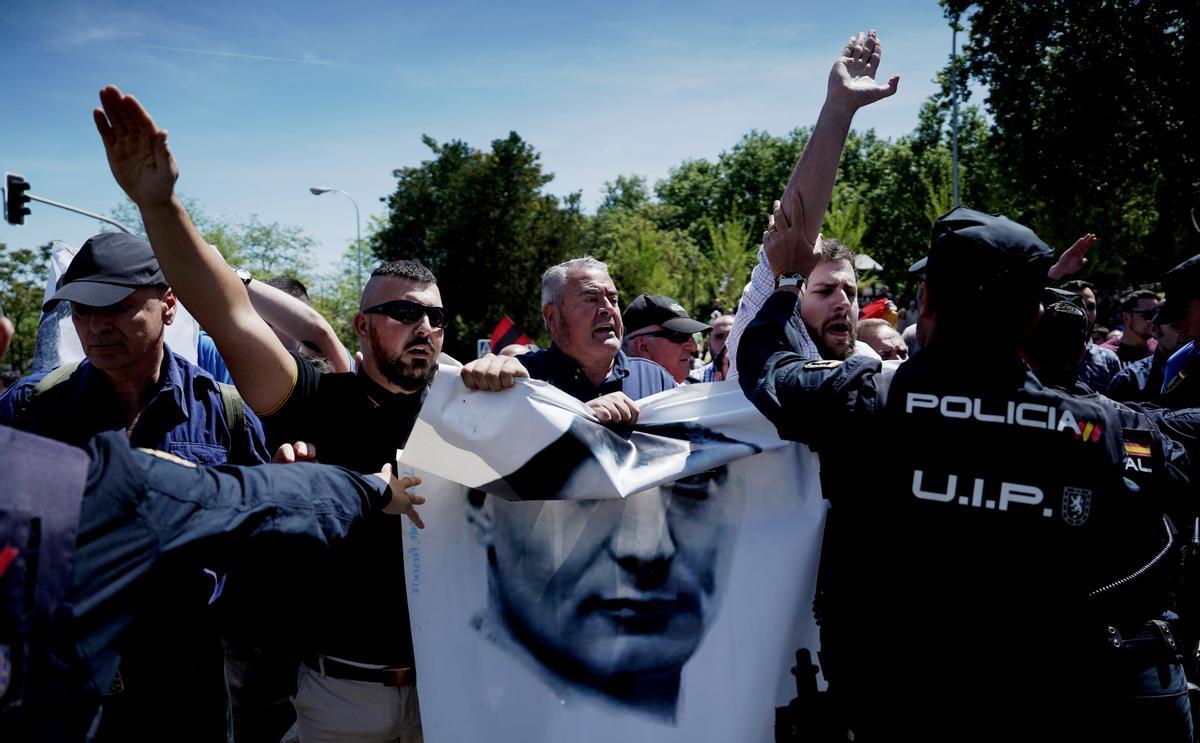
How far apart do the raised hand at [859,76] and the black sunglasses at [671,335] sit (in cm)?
367

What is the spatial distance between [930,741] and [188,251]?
2260mm

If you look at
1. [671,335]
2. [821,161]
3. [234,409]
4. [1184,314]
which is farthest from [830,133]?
[671,335]

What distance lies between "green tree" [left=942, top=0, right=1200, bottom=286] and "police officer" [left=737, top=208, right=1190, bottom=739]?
23.7 m

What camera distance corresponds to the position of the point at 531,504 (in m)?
2.69

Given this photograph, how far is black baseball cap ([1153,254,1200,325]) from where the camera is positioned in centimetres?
320

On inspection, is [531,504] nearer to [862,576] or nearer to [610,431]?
[610,431]

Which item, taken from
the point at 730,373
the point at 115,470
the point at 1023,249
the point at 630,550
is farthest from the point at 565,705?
the point at 1023,249

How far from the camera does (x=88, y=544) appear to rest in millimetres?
1377

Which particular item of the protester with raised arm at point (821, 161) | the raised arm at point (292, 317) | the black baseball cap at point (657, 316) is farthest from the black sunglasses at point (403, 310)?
the black baseball cap at point (657, 316)

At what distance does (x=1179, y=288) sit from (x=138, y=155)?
3.67 metres

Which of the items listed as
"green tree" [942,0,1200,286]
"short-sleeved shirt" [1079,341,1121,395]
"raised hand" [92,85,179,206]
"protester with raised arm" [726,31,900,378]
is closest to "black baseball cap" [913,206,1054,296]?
"protester with raised arm" [726,31,900,378]

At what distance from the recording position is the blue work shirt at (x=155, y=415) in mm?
2492

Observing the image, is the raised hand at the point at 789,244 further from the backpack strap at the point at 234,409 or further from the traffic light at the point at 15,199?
the traffic light at the point at 15,199

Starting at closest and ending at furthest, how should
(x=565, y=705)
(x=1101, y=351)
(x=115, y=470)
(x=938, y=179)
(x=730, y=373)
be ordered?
(x=115, y=470) < (x=565, y=705) < (x=730, y=373) < (x=1101, y=351) < (x=938, y=179)
